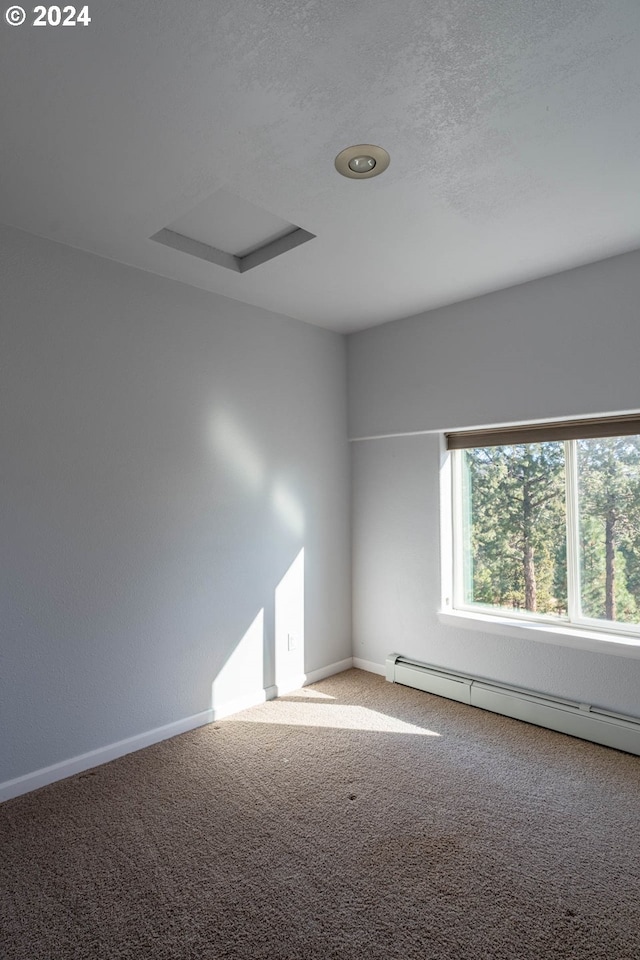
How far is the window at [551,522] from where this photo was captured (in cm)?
302

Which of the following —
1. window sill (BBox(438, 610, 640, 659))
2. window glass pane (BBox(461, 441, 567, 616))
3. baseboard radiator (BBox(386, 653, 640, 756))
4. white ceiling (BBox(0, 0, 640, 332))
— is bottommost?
baseboard radiator (BBox(386, 653, 640, 756))

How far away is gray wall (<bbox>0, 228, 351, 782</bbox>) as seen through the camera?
2.52 meters

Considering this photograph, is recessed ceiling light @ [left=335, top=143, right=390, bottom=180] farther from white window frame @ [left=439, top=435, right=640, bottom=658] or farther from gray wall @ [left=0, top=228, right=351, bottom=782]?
white window frame @ [left=439, top=435, right=640, bottom=658]

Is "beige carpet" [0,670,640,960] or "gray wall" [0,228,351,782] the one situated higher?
"gray wall" [0,228,351,782]

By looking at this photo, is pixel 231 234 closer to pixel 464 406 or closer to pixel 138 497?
pixel 138 497

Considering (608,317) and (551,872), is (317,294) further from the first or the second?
(551,872)

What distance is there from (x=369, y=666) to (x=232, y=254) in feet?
9.77

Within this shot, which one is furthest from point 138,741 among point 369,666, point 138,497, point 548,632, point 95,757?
point 548,632

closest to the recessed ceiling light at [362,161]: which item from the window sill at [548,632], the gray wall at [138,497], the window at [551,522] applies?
the gray wall at [138,497]

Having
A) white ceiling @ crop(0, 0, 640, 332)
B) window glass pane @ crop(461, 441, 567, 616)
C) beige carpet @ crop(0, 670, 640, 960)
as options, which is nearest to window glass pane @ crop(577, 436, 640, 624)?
window glass pane @ crop(461, 441, 567, 616)

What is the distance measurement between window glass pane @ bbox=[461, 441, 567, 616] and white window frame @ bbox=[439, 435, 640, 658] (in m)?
0.04

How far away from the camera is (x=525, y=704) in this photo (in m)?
3.14

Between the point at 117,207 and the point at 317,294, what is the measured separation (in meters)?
1.33

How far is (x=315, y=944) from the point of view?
166cm
